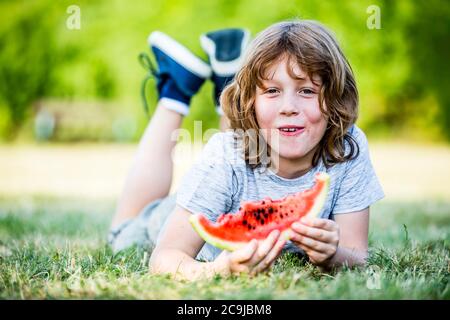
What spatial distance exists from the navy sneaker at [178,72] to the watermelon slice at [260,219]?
5.30 ft

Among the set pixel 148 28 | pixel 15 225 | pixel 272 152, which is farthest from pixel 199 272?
pixel 148 28

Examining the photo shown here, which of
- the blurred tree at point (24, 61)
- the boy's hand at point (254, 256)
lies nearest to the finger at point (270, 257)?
the boy's hand at point (254, 256)

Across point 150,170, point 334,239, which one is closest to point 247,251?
point 334,239

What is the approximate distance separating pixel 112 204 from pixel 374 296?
4.79 metres

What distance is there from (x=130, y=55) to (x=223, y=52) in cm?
1195

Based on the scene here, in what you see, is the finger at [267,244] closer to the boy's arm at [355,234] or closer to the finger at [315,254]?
the finger at [315,254]

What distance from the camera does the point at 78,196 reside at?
7328 mm

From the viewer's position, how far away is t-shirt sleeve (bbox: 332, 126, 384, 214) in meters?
2.79

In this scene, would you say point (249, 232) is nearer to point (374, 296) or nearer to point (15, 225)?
point (374, 296)

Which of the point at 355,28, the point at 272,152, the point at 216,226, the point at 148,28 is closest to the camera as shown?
the point at 216,226

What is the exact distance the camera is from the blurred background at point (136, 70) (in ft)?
44.9

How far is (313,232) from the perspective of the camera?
2240 millimetres

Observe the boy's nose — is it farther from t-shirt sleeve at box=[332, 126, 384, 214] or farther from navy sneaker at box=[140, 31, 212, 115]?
navy sneaker at box=[140, 31, 212, 115]

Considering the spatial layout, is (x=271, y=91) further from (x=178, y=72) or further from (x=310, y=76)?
(x=178, y=72)
